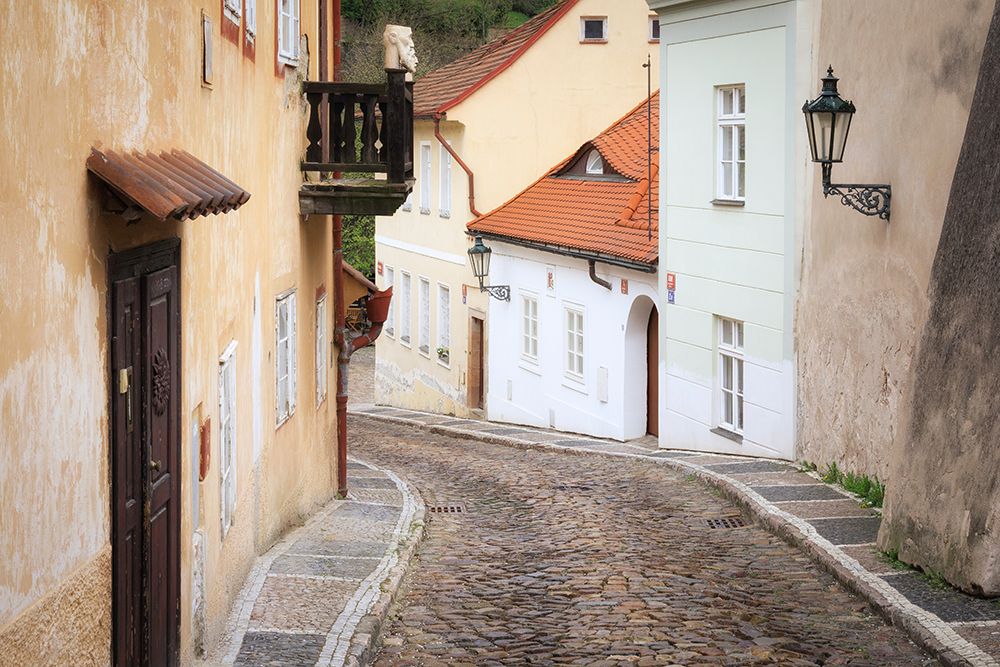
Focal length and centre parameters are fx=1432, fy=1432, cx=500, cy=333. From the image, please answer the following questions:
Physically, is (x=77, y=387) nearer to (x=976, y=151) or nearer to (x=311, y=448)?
(x=976, y=151)

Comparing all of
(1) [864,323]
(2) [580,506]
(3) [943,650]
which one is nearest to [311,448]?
(2) [580,506]

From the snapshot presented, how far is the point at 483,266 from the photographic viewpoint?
23750 millimetres

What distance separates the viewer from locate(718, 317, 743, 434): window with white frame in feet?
55.0

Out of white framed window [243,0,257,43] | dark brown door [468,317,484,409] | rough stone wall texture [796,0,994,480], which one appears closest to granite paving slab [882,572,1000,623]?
rough stone wall texture [796,0,994,480]

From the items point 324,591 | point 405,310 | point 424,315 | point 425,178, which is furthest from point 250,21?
point 405,310

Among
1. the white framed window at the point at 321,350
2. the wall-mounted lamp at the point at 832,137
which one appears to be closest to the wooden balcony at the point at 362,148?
the white framed window at the point at 321,350

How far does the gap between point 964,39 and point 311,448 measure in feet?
22.1

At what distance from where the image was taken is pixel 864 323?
1287 cm

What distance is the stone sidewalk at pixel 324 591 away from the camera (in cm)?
780

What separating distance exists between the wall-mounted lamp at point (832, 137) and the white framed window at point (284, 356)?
15.1 feet

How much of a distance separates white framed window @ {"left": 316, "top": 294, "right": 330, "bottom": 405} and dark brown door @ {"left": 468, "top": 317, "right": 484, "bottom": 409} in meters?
11.7

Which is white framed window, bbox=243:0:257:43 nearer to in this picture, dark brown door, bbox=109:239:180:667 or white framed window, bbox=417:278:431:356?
dark brown door, bbox=109:239:180:667

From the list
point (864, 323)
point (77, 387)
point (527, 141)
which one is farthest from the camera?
point (527, 141)

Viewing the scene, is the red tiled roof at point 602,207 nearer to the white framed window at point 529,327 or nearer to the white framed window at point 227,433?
the white framed window at point 529,327
